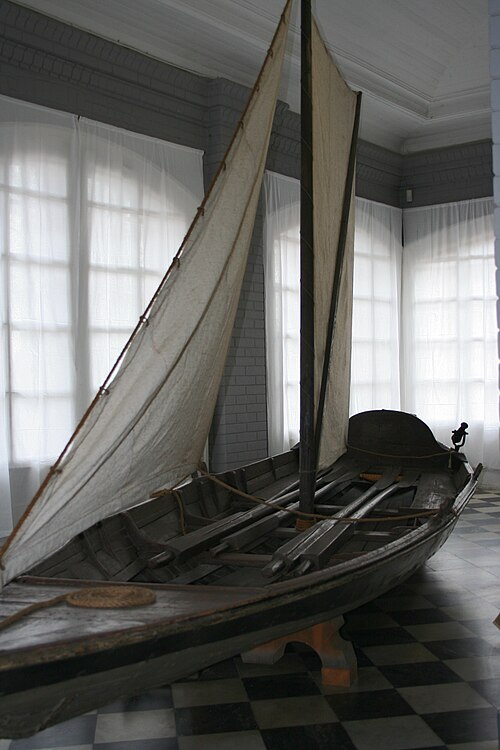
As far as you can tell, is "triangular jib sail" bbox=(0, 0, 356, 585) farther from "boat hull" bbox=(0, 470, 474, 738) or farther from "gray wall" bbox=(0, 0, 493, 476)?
"gray wall" bbox=(0, 0, 493, 476)

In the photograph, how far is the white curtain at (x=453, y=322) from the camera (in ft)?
29.2

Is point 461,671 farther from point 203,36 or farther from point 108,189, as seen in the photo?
point 203,36

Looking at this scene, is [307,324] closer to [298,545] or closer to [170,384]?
[170,384]

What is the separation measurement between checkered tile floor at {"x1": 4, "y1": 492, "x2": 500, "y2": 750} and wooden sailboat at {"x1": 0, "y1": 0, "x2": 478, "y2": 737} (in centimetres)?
37

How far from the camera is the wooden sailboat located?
216 centimetres

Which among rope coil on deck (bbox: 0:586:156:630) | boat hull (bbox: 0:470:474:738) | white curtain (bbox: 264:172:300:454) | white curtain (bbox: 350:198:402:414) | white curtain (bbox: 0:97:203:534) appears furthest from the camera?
white curtain (bbox: 350:198:402:414)

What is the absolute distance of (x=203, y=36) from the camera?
6.43m

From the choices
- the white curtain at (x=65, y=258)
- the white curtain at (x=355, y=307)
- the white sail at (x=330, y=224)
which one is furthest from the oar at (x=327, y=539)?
the white curtain at (x=355, y=307)

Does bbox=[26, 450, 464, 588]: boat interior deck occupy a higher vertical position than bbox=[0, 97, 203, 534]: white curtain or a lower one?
lower

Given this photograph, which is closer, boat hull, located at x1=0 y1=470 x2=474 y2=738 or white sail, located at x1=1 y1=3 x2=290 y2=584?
boat hull, located at x1=0 y1=470 x2=474 y2=738

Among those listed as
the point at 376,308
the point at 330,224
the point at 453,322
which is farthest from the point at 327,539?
the point at 453,322

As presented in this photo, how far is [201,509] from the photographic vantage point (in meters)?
4.24

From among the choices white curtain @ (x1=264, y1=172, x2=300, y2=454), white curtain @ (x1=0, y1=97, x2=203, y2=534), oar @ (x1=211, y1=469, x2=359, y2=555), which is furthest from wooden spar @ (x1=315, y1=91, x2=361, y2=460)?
white curtain @ (x1=264, y1=172, x2=300, y2=454)

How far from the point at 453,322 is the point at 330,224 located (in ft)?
16.8
